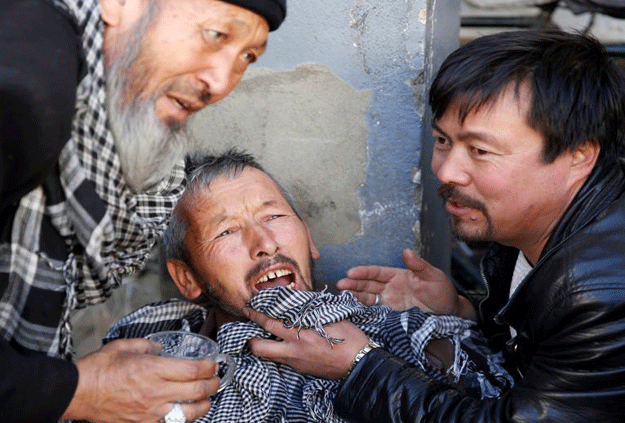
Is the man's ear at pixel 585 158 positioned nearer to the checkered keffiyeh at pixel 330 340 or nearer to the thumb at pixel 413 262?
the checkered keffiyeh at pixel 330 340

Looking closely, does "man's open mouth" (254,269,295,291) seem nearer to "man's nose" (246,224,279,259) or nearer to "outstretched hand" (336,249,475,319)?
"man's nose" (246,224,279,259)

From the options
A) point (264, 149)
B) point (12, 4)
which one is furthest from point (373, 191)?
point (12, 4)

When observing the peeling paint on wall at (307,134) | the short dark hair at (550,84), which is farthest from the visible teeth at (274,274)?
the short dark hair at (550,84)

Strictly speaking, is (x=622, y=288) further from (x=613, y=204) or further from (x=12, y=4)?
(x=12, y=4)

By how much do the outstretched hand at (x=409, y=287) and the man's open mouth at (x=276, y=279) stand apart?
29 cm

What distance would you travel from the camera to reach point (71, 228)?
202cm

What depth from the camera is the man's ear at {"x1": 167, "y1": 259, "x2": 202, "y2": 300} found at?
9.80ft

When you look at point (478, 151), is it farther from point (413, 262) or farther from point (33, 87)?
point (33, 87)

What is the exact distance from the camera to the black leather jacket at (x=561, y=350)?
6.84 ft

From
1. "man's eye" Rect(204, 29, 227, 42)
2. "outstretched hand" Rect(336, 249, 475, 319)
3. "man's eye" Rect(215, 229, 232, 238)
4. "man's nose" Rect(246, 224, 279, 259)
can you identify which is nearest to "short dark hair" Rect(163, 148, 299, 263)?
"man's eye" Rect(215, 229, 232, 238)

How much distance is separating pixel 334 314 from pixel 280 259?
1.22 ft

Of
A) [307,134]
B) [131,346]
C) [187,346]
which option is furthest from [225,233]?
[131,346]

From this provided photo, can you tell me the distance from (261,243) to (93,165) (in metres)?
0.94

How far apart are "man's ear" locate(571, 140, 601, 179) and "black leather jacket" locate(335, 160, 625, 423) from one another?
0.12 ft
